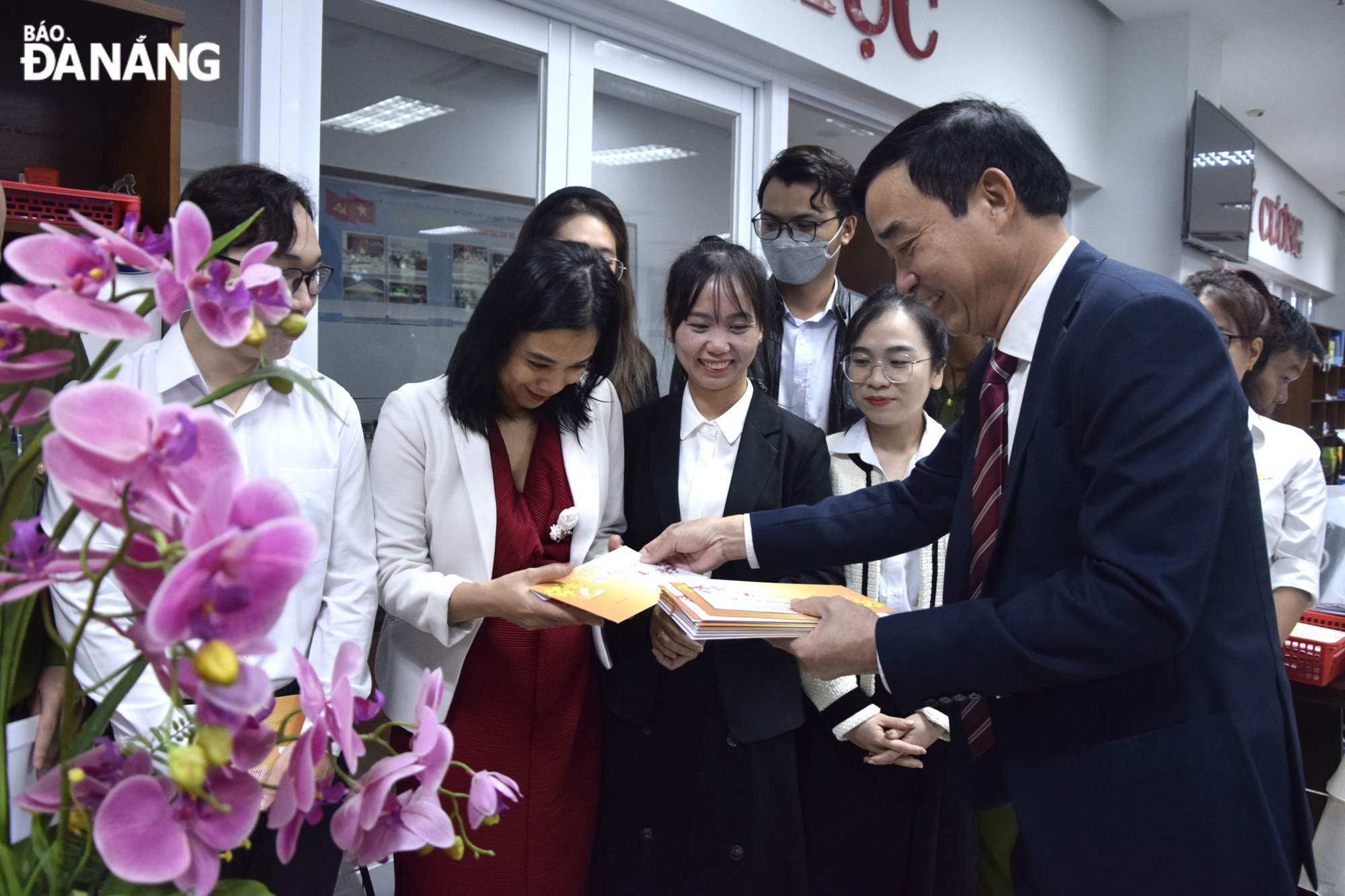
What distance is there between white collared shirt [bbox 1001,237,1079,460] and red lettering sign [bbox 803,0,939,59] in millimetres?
2506

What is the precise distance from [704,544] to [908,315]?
791mm

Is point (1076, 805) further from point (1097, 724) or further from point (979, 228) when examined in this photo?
point (979, 228)

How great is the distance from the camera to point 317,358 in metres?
2.38

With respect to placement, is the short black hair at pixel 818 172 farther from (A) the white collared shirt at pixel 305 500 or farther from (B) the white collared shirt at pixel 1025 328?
(A) the white collared shirt at pixel 305 500

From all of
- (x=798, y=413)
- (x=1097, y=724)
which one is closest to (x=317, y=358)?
(x=798, y=413)

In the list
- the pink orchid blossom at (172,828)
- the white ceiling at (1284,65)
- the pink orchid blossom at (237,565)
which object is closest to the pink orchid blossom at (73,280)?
the pink orchid blossom at (237,565)

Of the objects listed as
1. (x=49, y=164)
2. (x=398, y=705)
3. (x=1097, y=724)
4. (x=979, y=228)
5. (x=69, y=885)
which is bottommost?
(x=398, y=705)

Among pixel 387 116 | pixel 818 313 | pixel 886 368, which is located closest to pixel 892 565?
pixel 886 368

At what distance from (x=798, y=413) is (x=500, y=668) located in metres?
1.11

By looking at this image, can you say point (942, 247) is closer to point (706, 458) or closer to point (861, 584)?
point (706, 458)

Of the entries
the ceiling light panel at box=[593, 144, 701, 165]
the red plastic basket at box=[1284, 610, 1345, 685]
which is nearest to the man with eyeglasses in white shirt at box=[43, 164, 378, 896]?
the ceiling light panel at box=[593, 144, 701, 165]

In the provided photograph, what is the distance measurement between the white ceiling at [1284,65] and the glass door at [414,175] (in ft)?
13.8

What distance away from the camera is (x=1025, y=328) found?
1.26 metres

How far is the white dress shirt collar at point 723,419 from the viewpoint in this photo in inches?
73.3
